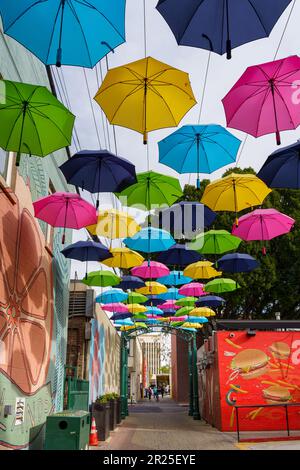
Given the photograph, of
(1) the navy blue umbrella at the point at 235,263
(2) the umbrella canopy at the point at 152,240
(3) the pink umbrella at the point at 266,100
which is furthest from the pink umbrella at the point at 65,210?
(1) the navy blue umbrella at the point at 235,263

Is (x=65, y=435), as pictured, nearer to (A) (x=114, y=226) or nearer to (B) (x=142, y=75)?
(A) (x=114, y=226)

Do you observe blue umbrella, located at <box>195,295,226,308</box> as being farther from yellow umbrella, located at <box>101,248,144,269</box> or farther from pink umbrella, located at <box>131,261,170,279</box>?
yellow umbrella, located at <box>101,248,144,269</box>

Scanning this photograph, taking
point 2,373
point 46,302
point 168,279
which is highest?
point 168,279

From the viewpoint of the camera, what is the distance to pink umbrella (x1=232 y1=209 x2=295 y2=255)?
11.2 m

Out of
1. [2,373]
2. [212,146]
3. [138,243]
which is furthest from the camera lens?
[138,243]

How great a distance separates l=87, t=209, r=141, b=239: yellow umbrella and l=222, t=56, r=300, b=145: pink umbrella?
4.37 metres

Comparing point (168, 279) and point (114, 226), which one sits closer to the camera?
point (114, 226)

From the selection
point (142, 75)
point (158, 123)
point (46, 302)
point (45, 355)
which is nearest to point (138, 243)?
point (46, 302)

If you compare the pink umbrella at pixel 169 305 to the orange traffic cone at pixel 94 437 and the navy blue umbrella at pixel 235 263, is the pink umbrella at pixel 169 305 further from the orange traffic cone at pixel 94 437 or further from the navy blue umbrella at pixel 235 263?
the orange traffic cone at pixel 94 437

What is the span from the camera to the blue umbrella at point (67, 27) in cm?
558

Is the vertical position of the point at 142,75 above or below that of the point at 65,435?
above

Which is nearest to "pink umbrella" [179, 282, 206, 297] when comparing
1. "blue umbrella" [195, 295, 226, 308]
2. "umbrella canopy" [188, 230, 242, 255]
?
"blue umbrella" [195, 295, 226, 308]

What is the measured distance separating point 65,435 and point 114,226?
203 inches

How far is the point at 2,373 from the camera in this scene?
7246 millimetres
